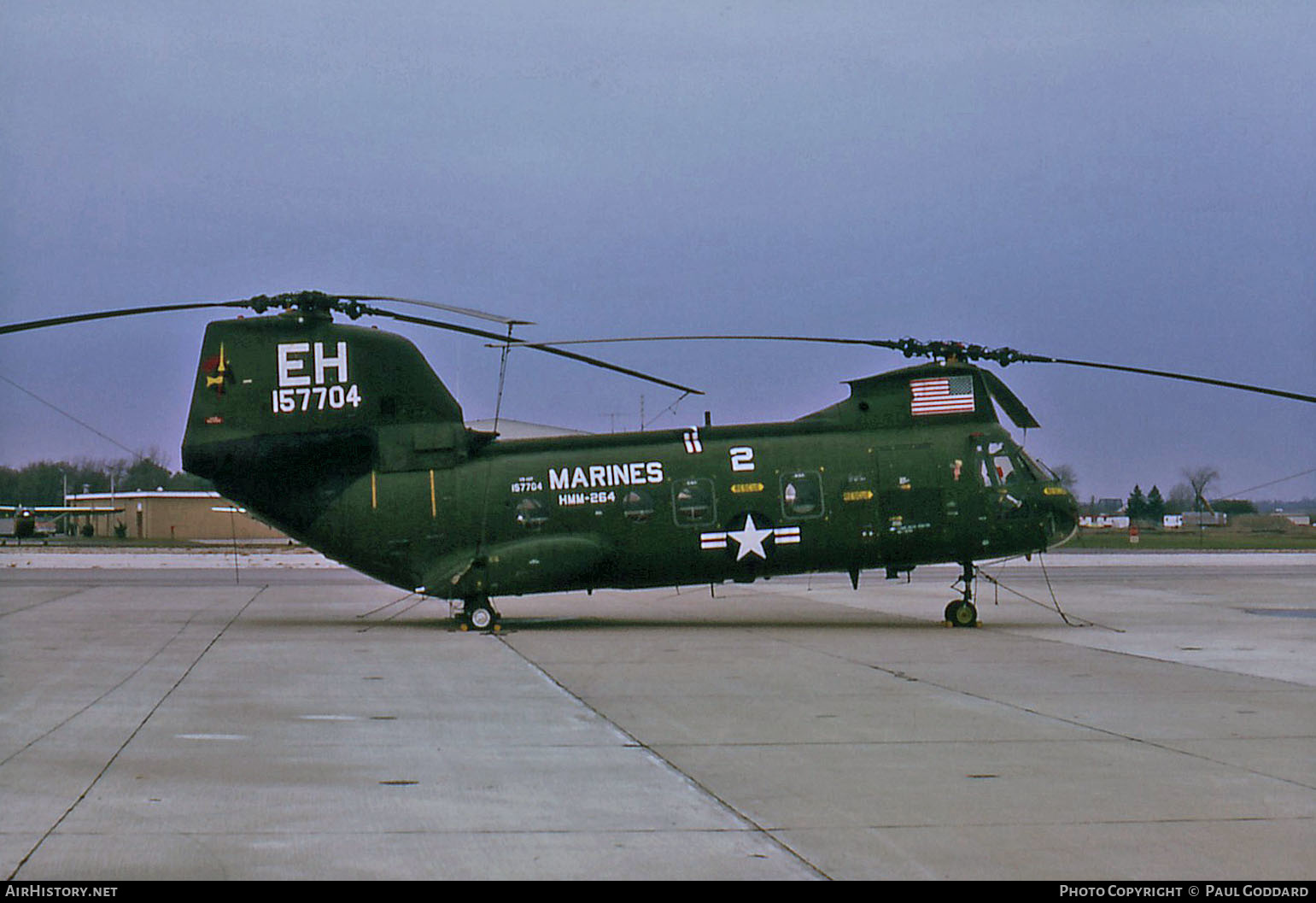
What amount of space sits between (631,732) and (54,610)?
54.4 feet

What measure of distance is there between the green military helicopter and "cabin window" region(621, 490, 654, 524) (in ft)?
0.08

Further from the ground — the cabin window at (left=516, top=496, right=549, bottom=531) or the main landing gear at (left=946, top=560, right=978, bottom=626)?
the cabin window at (left=516, top=496, right=549, bottom=531)

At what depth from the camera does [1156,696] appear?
40.1ft

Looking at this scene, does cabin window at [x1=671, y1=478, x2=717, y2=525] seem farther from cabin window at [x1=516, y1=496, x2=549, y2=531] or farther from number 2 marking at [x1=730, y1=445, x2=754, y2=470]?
cabin window at [x1=516, y1=496, x2=549, y2=531]

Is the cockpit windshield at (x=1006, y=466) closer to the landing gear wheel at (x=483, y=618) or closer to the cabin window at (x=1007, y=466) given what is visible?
the cabin window at (x=1007, y=466)

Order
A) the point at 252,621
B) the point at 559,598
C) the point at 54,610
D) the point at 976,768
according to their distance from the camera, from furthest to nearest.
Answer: the point at 559,598 → the point at 54,610 → the point at 252,621 → the point at 976,768

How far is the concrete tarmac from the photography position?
21.1ft

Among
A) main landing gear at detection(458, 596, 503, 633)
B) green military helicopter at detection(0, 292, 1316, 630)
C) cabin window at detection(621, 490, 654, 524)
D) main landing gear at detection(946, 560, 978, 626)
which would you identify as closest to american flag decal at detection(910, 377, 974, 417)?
green military helicopter at detection(0, 292, 1316, 630)

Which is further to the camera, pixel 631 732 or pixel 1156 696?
pixel 1156 696

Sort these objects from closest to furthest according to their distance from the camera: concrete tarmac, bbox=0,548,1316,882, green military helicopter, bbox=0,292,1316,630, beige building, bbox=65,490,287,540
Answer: concrete tarmac, bbox=0,548,1316,882 < green military helicopter, bbox=0,292,1316,630 < beige building, bbox=65,490,287,540

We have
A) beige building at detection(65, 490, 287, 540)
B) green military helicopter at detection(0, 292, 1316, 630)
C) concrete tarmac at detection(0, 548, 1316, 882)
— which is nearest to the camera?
concrete tarmac at detection(0, 548, 1316, 882)

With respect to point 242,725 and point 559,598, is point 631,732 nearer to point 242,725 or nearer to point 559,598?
point 242,725

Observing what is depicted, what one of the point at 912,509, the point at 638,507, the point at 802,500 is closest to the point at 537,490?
the point at 638,507

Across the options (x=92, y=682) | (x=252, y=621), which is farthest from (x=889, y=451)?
(x=92, y=682)
